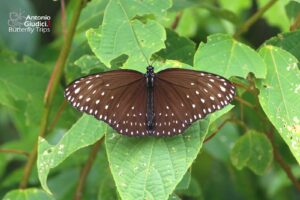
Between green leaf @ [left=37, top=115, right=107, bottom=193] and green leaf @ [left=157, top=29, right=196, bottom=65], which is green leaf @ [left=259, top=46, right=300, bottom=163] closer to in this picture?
green leaf @ [left=157, top=29, right=196, bottom=65]

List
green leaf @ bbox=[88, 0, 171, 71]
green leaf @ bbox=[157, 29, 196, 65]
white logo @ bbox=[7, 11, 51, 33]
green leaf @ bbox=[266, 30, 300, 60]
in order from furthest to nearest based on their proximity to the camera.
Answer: white logo @ bbox=[7, 11, 51, 33] → green leaf @ bbox=[157, 29, 196, 65] → green leaf @ bbox=[266, 30, 300, 60] → green leaf @ bbox=[88, 0, 171, 71]

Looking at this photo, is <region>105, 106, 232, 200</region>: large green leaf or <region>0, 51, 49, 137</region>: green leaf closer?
<region>105, 106, 232, 200</region>: large green leaf

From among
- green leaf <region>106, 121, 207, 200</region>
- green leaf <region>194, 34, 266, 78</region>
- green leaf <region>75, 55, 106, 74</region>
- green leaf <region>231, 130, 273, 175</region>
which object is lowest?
green leaf <region>231, 130, 273, 175</region>

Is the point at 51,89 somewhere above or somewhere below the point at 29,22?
below

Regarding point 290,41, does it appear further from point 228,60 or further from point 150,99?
point 150,99

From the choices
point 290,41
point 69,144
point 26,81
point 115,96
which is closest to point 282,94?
point 290,41

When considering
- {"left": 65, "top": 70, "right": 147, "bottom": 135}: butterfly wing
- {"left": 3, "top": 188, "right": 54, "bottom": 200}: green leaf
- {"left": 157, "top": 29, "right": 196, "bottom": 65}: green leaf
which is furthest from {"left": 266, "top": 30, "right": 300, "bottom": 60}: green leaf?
{"left": 3, "top": 188, "right": 54, "bottom": 200}: green leaf

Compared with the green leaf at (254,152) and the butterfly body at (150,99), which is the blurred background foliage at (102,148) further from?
the butterfly body at (150,99)
